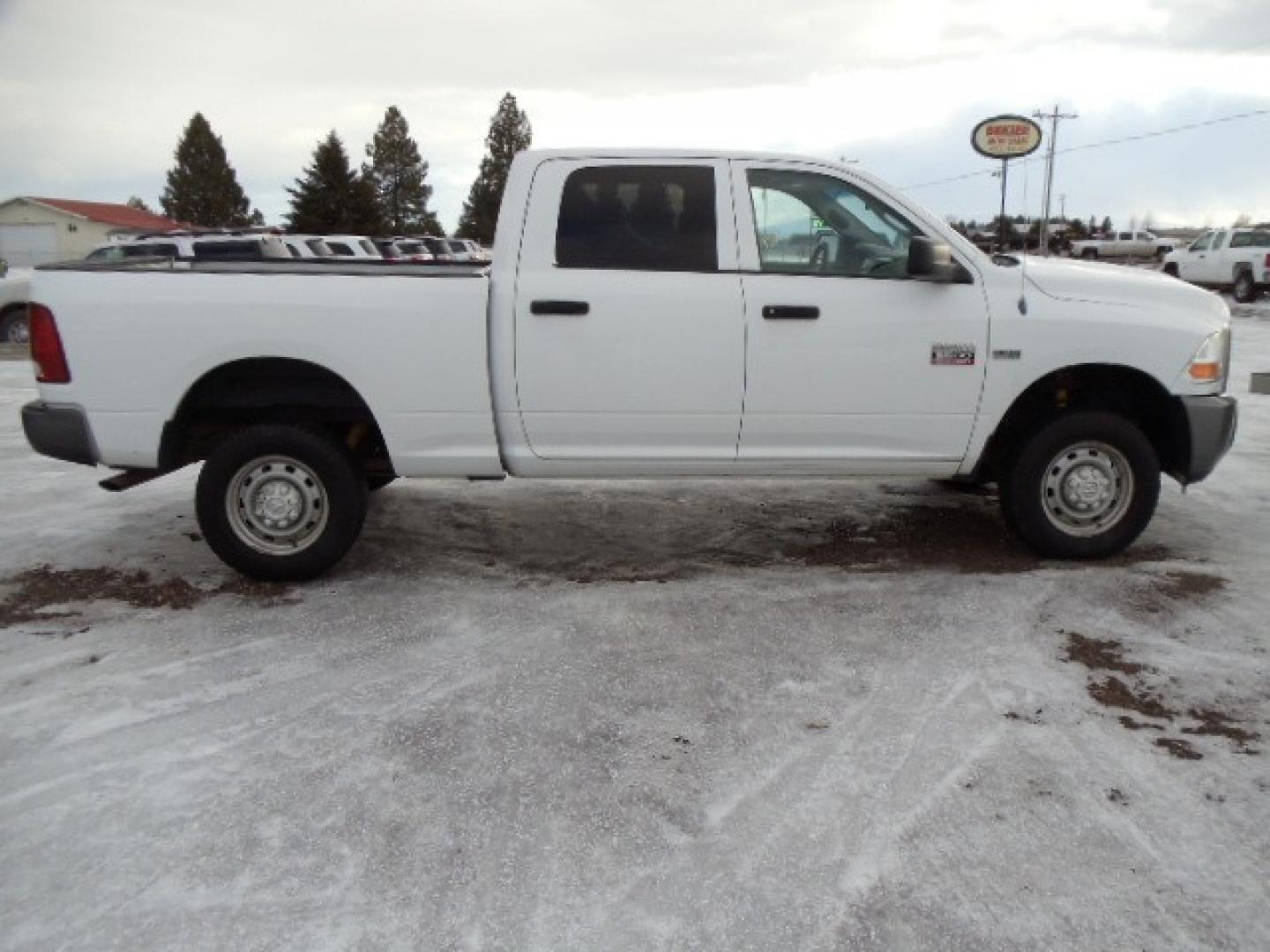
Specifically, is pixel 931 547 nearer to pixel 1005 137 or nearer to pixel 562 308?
pixel 562 308

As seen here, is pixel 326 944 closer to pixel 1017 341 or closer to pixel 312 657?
pixel 312 657

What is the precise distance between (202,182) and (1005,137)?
66.6 m

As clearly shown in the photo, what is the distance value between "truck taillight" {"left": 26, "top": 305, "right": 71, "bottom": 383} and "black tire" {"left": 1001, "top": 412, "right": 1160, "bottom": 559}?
15.3 ft

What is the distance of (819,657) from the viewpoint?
4215 mm

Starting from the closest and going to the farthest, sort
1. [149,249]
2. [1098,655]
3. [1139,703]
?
[1139,703] → [1098,655] → [149,249]

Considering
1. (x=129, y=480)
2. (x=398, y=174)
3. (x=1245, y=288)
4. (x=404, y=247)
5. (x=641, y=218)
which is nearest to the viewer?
(x=641, y=218)

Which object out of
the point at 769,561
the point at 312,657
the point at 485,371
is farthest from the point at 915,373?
the point at 312,657

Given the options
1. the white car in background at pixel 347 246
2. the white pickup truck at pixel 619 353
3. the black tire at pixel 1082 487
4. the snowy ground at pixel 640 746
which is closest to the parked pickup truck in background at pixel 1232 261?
the white car in background at pixel 347 246

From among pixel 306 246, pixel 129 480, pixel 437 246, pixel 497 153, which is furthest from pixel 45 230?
pixel 129 480

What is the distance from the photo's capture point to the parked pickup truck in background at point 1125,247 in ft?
170

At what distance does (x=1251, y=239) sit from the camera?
26312mm

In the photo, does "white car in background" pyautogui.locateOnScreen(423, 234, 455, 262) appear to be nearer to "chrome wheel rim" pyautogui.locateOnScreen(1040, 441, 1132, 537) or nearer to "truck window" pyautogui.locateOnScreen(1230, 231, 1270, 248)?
"truck window" pyautogui.locateOnScreen(1230, 231, 1270, 248)

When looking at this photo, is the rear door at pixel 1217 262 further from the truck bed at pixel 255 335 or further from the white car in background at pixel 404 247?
the truck bed at pixel 255 335

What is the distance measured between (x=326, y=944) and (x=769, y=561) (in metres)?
3.40
